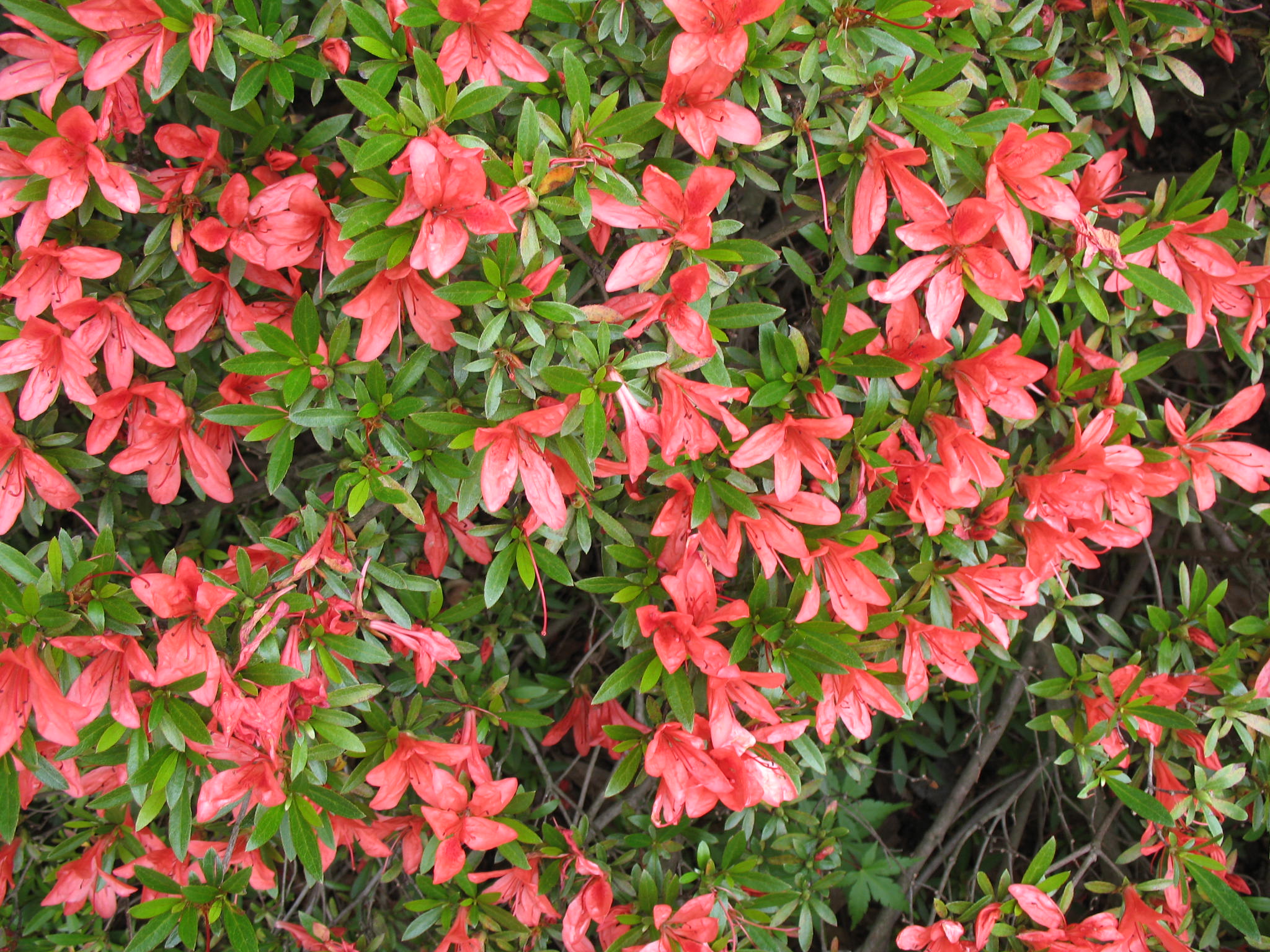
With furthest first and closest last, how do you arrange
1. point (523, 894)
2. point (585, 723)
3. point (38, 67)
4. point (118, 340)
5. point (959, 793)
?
1. point (959, 793)
2. point (585, 723)
3. point (523, 894)
4. point (118, 340)
5. point (38, 67)

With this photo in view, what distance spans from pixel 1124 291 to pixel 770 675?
112 cm

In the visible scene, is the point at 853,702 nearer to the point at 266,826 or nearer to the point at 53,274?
the point at 266,826

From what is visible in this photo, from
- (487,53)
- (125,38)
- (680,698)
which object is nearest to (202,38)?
(125,38)

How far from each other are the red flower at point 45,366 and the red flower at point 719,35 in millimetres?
1095

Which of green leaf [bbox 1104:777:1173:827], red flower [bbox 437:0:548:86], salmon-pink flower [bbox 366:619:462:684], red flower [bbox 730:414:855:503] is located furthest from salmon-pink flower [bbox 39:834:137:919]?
green leaf [bbox 1104:777:1173:827]

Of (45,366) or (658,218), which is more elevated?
(658,218)

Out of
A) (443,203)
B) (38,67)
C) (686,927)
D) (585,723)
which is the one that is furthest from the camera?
(585,723)

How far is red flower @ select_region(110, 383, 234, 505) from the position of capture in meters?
1.62

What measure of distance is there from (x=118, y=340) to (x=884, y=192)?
135cm

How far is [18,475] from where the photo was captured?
1607 mm

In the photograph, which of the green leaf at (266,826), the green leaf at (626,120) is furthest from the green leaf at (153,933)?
the green leaf at (626,120)

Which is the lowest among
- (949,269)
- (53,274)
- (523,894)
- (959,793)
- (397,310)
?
(959,793)

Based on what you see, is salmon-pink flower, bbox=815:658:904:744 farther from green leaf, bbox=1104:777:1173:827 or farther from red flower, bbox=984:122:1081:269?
red flower, bbox=984:122:1081:269

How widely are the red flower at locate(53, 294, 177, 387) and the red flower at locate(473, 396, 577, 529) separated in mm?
620
